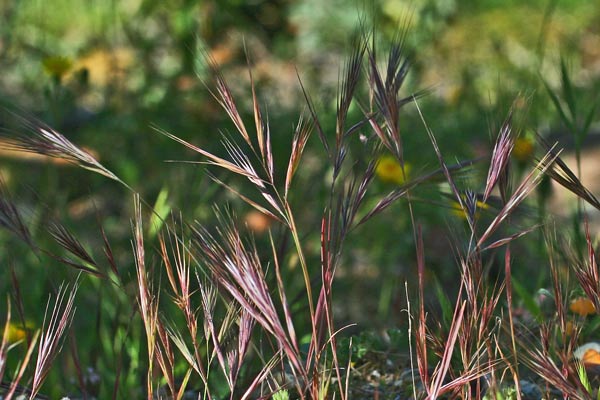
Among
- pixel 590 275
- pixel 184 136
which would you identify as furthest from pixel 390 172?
pixel 590 275

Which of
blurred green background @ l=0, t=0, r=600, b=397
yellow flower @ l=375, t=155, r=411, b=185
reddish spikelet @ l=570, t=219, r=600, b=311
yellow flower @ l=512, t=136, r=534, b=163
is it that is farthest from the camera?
yellow flower @ l=375, t=155, r=411, b=185

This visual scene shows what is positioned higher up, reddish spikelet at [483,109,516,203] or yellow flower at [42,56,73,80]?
reddish spikelet at [483,109,516,203]

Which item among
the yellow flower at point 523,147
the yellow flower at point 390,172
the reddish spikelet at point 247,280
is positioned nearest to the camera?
the reddish spikelet at point 247,280

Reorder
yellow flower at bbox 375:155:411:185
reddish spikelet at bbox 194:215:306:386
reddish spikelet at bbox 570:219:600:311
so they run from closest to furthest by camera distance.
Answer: reddish spikelet at bbox 194:215:306:386 < reddish spikelet at bbox 570:219:600:311 < yellow flower at bbox 375:155:411:185

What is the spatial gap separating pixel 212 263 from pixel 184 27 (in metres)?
2.29

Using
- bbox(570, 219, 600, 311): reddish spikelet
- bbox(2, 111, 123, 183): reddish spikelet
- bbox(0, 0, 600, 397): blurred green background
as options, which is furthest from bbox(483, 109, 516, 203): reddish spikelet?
bbox(2, 111, 123, 183): reddish spikelet

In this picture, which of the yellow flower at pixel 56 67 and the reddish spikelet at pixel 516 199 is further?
the yellow flower at pixel 56 67

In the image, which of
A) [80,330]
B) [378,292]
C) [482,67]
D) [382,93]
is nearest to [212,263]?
[382,93]

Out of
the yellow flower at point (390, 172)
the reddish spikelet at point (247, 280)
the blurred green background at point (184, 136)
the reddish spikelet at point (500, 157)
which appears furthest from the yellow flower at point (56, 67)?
the reddish spikelet at point (500, 157)

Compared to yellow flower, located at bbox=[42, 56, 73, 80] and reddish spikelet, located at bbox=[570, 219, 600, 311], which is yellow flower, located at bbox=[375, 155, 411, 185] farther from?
reddish spikelet, located at bbox=[570, 219, 600, 311]

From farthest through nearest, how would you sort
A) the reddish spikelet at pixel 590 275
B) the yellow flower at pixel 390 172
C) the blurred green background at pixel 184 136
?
the yellow flower at pixel 390 172 → the blurred green background at pixel 184 136 → the reddish spikelet at pixel 590 275

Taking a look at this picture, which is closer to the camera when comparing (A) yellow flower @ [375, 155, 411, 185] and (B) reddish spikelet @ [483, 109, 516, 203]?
(B) reddish spikelet @ [483, 109, 516, 203]

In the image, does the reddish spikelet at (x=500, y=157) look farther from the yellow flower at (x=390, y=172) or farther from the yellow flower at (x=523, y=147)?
the yellow flower at (x=390, y=172)

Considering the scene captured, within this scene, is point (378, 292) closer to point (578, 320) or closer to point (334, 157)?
point (578, 320)
